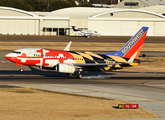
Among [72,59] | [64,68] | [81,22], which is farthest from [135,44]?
[81,22]

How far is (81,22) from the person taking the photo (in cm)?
14738

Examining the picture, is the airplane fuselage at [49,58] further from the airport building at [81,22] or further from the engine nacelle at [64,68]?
the airport building at [81,22]

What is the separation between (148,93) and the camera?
3644cm

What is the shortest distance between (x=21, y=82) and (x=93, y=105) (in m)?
14.8

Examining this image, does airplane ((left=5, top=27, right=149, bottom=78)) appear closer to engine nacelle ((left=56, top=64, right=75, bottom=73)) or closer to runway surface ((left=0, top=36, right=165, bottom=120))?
engine nacelle ((left=56, top=64, right=75, bottom=73))

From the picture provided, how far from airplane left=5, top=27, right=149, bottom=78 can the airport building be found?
95.3m

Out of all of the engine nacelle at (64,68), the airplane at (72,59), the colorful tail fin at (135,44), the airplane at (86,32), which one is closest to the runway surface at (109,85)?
the engine nacelle at (64,68)

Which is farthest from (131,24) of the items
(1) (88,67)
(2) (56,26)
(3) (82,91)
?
(3) (82,91)

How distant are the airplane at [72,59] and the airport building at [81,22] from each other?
3752 inches

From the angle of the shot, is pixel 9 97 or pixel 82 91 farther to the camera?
pixel 82 91

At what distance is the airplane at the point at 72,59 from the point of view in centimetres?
4447

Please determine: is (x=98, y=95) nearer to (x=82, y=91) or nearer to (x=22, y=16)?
(x=82, y=91)

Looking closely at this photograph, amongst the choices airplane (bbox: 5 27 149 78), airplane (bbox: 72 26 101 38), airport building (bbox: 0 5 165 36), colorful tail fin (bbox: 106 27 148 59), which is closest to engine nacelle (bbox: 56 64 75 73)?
airplane (bbox: 5 27 149 78)

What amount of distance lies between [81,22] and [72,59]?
102867 mm
